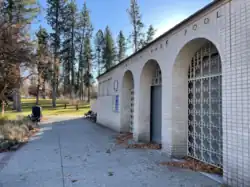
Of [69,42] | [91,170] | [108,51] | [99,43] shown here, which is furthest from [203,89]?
[99,43]

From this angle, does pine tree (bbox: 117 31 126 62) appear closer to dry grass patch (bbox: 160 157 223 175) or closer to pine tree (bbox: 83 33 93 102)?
pine tree (bbox: 83 33 93 102)

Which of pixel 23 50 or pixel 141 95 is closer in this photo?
pixel 141 95

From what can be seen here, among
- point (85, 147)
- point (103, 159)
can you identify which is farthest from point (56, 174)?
point (85, 147)

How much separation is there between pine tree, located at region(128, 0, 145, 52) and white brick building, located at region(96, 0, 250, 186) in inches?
943

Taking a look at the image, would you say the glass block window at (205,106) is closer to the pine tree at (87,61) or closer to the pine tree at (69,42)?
the pine tree at (69,42)

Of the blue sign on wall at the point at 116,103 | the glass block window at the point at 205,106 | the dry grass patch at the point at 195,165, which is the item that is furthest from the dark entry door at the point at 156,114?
the blue sign on wall at the point at 116,103

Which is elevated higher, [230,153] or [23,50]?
[23,50]

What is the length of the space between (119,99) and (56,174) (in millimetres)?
6737

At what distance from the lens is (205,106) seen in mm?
5266

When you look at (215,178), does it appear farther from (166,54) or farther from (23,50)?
(23,50)

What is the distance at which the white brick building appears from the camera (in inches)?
141

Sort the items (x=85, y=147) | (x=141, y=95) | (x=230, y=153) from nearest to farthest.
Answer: (x=230, y=153), (x=85, y=147), (x=141, y=95)

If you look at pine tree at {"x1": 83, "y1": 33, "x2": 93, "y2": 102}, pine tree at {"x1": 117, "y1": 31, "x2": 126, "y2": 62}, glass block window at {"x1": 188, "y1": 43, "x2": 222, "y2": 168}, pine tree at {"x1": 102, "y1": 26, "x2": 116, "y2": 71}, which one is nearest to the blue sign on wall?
glass block window at {"x1": 188, "y1": 43, "x2": 222, "y2": 168}

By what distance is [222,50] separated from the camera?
4.02 m
